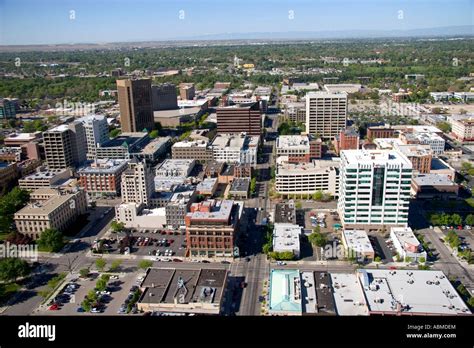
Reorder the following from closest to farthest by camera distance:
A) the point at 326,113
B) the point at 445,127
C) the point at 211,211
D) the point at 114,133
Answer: the point at 211,211 < the point at 326,113 < the point at 445,127 < the point at 114,133

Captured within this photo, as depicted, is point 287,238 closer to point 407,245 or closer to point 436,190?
point 407,245

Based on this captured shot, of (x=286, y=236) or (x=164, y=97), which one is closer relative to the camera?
(x=286, y=236)

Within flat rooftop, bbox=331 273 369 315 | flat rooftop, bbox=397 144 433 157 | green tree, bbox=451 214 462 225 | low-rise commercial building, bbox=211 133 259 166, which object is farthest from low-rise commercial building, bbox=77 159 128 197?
green tree, bbox=451 214 462 225

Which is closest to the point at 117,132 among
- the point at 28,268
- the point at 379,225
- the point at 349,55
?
the point at 28,268

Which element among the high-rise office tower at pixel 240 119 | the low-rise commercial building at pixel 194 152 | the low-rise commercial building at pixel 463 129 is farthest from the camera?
the high-rise office tower at pixel 240 119

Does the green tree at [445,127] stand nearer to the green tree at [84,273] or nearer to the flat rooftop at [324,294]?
the flat rooftop at [324,294]

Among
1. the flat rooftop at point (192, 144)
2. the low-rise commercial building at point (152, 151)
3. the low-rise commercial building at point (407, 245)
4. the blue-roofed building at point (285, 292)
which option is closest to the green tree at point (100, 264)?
the blue-roofed building at point (285, 292)

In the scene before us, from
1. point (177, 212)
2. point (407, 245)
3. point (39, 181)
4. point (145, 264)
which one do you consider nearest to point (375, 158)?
point (407, 245)
